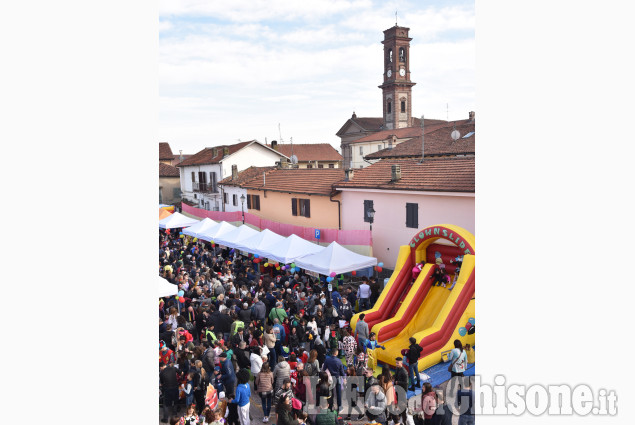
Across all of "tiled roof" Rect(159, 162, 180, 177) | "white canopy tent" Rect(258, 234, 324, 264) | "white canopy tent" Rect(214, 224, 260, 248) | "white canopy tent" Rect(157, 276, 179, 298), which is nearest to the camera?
"white canopy tent" Rect(157, 276, 179, 298)

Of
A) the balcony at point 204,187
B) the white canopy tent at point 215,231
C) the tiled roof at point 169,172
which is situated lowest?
the white canopy tent at point 215,231

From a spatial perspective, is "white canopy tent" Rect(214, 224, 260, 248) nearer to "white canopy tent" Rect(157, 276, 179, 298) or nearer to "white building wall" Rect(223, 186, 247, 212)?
"white canopy tent" Rect(157, 276, 179, 298)

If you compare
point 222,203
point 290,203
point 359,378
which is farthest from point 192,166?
point 359,378

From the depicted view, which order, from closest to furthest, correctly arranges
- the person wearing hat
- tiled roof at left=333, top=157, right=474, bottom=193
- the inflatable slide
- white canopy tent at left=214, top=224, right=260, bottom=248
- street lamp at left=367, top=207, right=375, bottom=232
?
the person wearing hat, the inflatable slide, tiled roof at left=333, top=157, right=474, bottom=193, street lamp at left=367, top=207, right=375, bottom=232, white canopy tent at left=214, top=224, right=260, bottom=248

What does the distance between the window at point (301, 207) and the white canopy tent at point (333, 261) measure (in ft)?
20.7

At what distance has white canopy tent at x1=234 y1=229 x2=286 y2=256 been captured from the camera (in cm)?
1780

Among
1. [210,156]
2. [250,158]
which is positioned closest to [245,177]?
[250,158]

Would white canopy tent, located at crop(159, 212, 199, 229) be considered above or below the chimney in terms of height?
below

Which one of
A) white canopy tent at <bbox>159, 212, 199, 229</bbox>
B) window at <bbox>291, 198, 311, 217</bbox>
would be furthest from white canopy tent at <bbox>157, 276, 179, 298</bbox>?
white canopy tent at <bbox>159, 212, 199, 229</bbox>

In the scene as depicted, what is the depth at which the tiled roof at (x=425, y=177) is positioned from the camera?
1498cm

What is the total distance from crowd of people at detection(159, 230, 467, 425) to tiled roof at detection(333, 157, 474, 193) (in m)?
4.18

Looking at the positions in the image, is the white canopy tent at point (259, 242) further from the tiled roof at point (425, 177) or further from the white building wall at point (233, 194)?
the white building wall at point (233, 194)

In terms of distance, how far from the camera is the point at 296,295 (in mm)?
13852

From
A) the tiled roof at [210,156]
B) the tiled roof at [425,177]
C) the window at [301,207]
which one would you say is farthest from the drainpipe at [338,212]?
the tiled roof at [210,156]
